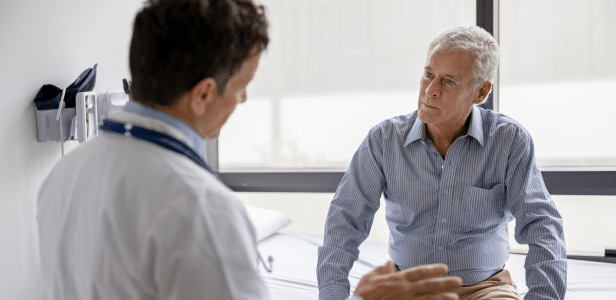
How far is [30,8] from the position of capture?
176 cm

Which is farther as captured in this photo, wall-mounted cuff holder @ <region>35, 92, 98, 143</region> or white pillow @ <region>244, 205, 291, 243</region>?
white pillow @ <region>244, 205, 291, 243</region>

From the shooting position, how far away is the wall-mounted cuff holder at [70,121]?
1810 millimetres

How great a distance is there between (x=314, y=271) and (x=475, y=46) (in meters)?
1.12

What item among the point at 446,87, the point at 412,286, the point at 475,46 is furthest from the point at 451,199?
the point at 412,286

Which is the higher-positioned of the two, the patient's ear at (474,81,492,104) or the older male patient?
the patient's ear at (474,81,492,104)

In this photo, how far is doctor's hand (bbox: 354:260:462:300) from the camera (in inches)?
32.4

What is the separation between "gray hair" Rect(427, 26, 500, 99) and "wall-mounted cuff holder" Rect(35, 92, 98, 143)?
1336 millimetres

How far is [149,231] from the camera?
22.9 inches

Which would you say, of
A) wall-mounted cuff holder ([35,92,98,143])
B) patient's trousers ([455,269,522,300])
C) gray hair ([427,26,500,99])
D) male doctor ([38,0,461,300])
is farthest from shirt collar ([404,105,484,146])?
wall-mounted cuff holder ([35,92,98,143])

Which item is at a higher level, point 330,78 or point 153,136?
point 153,136

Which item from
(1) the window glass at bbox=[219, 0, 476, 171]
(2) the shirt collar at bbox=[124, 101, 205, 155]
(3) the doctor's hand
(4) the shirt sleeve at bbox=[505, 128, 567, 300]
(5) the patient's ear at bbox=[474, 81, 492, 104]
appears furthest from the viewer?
(1) the window glass at bbox=[219, 0, 476, 171]

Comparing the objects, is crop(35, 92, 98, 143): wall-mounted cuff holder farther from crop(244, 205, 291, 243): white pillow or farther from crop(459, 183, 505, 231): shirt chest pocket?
crop(459, 183, 505, 231): shirt chest pocket

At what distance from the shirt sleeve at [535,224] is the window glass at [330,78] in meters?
1.08

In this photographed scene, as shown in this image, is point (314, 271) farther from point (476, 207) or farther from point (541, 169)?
point (541, 169)
